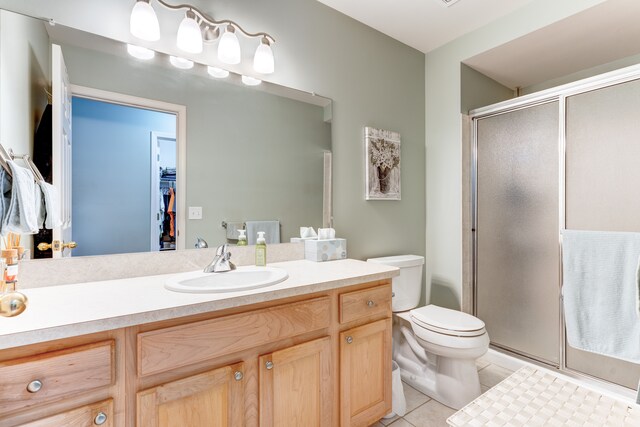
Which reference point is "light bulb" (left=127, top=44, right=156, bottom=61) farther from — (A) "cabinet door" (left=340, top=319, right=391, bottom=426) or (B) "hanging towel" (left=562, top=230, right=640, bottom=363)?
(B) "hanging towel" (left=562, top=230, right=640, bottom=363)

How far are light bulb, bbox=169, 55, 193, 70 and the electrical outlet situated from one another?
67cm

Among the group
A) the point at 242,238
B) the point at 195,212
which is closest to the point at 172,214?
the point at 195,212

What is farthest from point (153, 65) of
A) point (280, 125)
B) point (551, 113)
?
point (551, 113)

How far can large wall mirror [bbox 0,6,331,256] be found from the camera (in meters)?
1.20

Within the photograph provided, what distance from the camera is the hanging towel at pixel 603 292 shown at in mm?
1114

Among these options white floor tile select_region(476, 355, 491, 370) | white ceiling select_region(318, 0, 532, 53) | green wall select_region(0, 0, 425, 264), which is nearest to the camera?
green wall select_region(0, 0, 425, 264)

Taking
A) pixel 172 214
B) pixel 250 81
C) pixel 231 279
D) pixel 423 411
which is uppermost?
pixel 250 81

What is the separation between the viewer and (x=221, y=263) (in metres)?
1.48

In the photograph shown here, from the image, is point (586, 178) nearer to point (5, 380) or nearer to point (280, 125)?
point (280, 125)

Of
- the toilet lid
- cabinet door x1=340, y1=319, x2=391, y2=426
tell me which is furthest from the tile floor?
the toilet lid

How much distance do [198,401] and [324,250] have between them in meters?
0.99

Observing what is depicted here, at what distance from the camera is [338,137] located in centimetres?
210

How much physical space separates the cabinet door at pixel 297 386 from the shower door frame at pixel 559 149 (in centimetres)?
160

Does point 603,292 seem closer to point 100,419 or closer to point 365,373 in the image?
point 365,373
